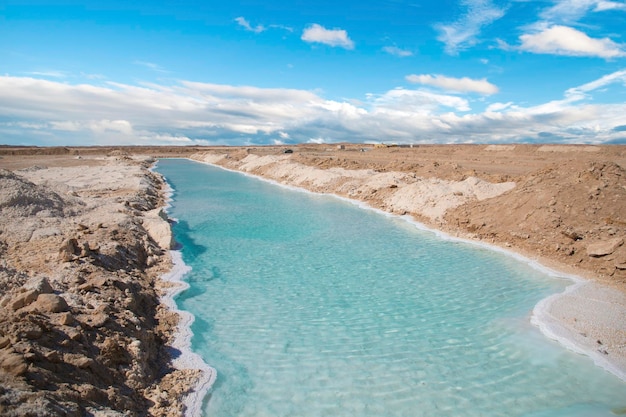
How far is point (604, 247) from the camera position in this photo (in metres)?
11.1

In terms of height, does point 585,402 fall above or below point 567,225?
below

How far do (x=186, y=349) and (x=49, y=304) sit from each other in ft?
7.37

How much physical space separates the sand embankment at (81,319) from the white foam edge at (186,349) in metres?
0.12

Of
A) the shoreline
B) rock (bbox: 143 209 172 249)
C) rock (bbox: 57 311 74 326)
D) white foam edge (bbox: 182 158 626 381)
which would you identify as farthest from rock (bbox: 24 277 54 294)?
white foam edge (bbox: 182 158 626 381)

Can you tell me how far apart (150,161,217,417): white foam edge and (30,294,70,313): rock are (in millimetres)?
1899

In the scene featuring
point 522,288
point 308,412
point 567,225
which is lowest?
point 308,412

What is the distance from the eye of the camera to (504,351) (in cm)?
688

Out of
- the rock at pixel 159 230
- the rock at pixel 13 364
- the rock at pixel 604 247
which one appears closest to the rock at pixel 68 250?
the rock at pixel 159 230

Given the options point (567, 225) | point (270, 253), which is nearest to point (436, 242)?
point (567, 225)

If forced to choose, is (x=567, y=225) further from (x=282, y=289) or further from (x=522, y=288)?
(x=282, y=289)

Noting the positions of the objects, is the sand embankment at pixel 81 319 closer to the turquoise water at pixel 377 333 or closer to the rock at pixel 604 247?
the turquoise water at pixel 377 333

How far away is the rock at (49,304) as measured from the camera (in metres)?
5.91

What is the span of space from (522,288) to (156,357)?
8.62 meters

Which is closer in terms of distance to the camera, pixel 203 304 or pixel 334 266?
pixel 203 304
